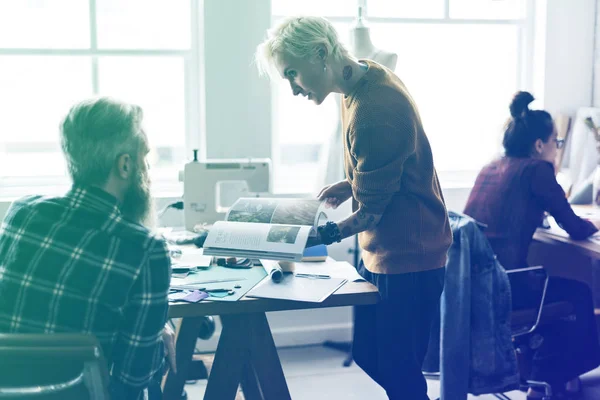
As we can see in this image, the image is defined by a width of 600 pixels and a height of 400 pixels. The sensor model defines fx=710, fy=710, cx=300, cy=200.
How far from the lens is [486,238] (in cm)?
273

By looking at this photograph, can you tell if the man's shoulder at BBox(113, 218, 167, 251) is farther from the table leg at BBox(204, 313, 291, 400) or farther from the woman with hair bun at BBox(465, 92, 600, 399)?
the woman with hair bun at BBox(465, 92, 600, 399)

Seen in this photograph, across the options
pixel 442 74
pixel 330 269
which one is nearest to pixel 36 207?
pixel 330 269

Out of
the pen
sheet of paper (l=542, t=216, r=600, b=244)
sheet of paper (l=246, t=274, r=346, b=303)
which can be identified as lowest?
sheet of paper (l=542, t=216, r=600, b=244)

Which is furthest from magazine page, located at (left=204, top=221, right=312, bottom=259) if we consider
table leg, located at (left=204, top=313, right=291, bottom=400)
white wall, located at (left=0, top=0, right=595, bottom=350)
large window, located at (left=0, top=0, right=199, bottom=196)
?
large window, located at (left=0, top=0, right=199, bottom=196)

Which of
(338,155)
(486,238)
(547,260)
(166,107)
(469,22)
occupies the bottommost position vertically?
(547,260)

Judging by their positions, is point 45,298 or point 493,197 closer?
point 45,298

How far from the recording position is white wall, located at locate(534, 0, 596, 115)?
3.90 meters

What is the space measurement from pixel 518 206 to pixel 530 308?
409 millimetres

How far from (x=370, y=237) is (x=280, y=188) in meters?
1.79

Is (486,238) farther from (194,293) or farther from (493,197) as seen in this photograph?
(194,293)

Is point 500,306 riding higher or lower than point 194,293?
lower

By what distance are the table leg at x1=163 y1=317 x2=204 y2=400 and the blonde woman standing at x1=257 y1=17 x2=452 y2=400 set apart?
2.20ft

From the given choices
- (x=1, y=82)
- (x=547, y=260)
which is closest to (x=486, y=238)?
(x=547, y=260)

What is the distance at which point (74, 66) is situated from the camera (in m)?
3.61
